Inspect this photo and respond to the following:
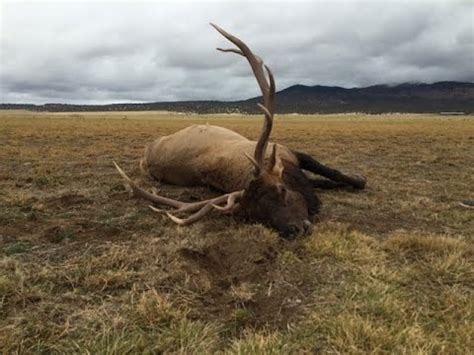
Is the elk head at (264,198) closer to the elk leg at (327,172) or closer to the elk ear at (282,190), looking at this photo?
the elk ear at (282,190)

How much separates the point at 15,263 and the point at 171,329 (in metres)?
2.16

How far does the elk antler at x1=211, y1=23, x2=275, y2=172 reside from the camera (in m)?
6.31

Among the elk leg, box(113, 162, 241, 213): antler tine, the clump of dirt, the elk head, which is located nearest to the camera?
the clump of dirt

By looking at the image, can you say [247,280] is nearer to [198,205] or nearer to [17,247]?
[198,205]

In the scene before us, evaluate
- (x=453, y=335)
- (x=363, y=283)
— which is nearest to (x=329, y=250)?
(x=363, y=283)

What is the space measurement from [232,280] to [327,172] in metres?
4.17

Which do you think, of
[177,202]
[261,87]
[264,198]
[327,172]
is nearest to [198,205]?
[177,202]

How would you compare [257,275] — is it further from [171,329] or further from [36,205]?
[36,205]

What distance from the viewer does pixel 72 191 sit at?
29.2 feet

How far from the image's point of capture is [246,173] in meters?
7.26

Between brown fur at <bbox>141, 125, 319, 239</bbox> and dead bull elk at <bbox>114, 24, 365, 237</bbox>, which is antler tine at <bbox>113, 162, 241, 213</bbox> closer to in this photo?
dead bull elk at <bbox>114, 24, 365, 237</bbox>

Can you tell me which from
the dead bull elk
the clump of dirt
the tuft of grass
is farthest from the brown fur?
the tuft of grass

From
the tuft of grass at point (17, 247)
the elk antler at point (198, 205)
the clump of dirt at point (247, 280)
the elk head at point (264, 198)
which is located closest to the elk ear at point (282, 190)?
the elk head at point (264, 198)

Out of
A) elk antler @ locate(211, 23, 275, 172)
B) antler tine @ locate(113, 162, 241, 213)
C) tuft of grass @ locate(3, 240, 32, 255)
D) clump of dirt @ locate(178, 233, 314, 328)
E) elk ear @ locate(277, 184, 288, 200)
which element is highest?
elk antler @ locate(211, 23, 275, 172)
